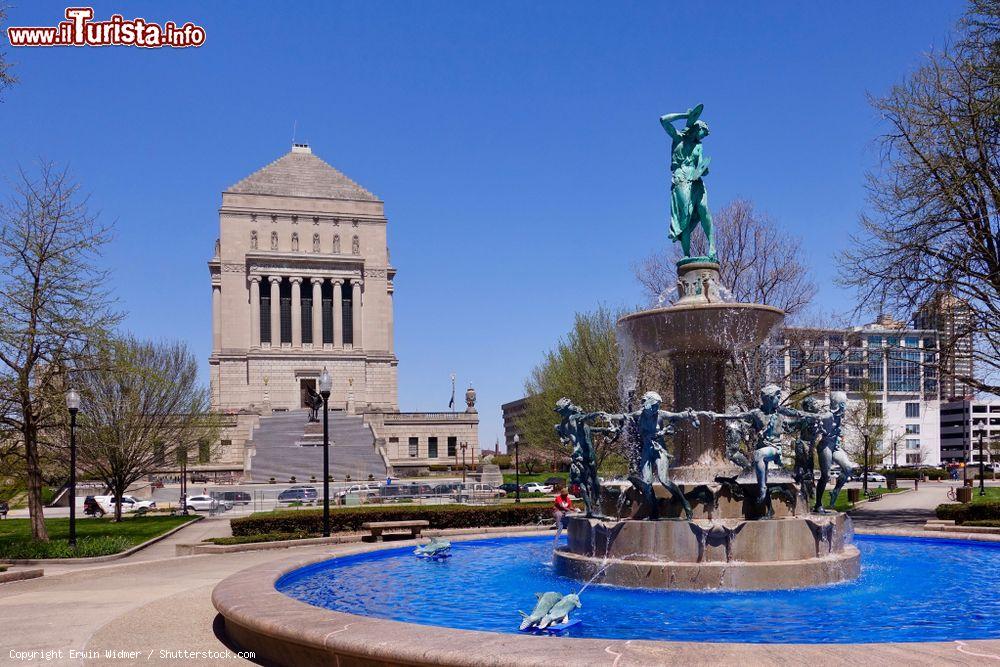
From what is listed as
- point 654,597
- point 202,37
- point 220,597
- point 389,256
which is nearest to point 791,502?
point 654,597

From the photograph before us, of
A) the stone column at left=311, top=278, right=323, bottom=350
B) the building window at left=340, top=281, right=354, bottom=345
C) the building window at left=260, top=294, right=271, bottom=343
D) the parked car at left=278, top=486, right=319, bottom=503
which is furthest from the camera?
the building window at left=340, top=281, right=354, bottom=345

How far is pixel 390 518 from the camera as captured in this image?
79.3ft

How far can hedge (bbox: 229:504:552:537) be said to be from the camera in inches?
903

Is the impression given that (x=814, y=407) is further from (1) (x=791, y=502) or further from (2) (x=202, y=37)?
(2) (x=202, y=37)

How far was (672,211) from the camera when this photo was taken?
672 inches

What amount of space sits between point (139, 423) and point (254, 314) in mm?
46949

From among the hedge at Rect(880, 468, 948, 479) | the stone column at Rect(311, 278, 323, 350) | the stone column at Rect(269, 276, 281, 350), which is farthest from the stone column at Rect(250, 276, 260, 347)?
the hedge at Rect(880, 468, 948, 479)

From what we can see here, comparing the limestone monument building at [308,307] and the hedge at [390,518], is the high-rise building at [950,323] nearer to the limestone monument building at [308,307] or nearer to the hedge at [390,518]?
the hedge at [390,518]

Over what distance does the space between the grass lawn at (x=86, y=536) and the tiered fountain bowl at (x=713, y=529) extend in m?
12.1

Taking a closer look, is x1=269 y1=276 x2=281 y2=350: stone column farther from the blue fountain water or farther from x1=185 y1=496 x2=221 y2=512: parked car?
the blue fountain water

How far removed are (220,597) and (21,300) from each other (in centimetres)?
1558

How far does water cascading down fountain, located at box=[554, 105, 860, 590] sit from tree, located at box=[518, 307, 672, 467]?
14620 mm

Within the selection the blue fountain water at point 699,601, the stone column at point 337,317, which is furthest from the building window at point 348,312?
the blue fountain water at point 699,601

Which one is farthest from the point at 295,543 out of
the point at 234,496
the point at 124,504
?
the point at 124,504
